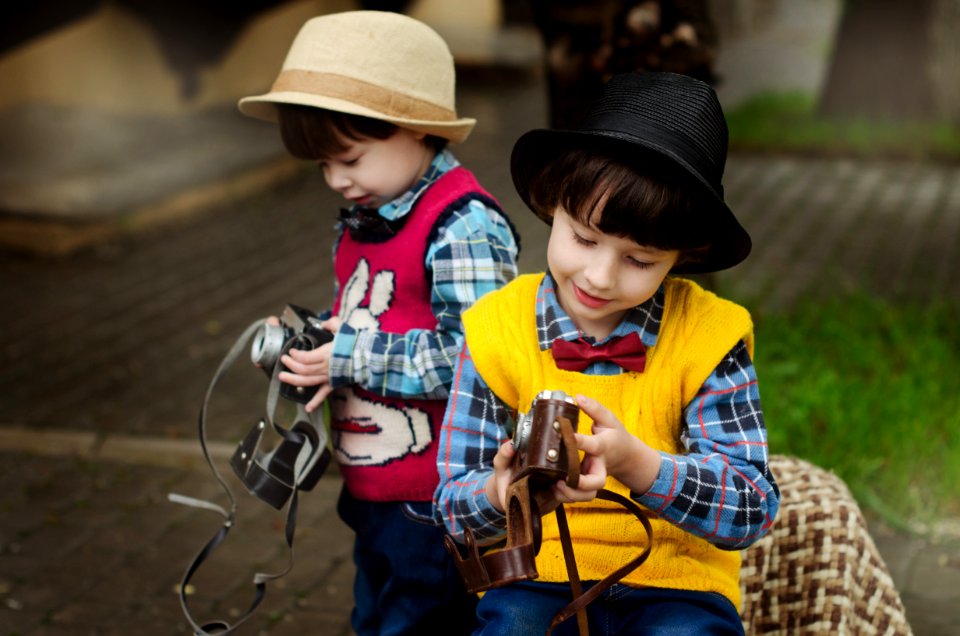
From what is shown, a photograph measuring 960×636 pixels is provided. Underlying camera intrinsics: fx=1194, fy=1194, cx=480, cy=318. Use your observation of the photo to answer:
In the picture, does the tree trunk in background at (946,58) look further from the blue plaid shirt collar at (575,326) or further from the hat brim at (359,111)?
the blue plaid shirt collar at (575,326)

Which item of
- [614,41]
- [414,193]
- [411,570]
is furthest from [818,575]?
[614,41]

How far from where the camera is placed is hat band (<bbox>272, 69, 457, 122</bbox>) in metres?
2.54

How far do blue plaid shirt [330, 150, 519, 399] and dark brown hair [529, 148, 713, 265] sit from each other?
55 cm

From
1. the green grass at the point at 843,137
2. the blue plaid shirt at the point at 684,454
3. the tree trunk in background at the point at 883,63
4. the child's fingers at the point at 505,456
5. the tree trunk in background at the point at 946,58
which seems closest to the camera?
the child's fingers at the point at 505,456

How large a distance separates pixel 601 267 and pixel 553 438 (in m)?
0.35

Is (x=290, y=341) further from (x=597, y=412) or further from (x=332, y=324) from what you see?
(x=597, y=412)

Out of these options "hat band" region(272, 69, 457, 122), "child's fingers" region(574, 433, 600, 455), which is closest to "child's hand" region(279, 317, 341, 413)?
"hat band" region(272, 69, 457, 122)

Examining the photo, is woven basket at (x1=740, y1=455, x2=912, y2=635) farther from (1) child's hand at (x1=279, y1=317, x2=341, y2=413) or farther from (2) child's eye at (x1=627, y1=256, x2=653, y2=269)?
(1) child's hand at (x1=279, y1=317, x2=341, y2=413)

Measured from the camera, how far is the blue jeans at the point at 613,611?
210cm

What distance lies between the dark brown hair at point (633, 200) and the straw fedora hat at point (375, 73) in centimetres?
67

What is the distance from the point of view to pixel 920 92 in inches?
467

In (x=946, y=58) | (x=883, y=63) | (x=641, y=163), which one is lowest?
(x=883, y=63)

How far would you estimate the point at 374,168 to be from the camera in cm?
260

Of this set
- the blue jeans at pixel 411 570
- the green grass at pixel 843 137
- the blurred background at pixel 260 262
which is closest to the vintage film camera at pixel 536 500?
the blue jeans at pixel 411 570
